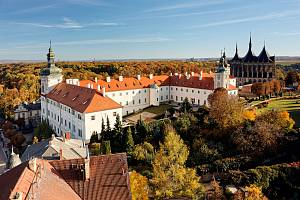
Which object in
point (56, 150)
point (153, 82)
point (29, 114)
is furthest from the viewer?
point (153, 82)

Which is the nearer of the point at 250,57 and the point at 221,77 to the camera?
the point at 221,77

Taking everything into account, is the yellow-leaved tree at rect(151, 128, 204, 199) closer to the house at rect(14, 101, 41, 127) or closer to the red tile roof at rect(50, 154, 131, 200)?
the red tile roof at rect(50, 154, 131, 200)

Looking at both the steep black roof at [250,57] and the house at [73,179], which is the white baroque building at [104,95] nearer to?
the house at [73,179]

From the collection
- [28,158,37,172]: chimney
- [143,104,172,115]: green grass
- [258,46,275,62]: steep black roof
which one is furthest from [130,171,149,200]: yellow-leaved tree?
[258,46,275,62]: steep black roof

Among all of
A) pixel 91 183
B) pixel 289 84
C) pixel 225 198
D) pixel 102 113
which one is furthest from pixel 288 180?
pixel 289 84

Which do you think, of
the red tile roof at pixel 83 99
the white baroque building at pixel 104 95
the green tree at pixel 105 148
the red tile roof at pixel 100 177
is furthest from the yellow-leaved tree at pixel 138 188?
the red tile roof at pixel 83 99

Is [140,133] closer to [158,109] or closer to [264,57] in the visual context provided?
[158,109]

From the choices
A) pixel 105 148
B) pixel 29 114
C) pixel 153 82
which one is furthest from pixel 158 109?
pixel 105 148
